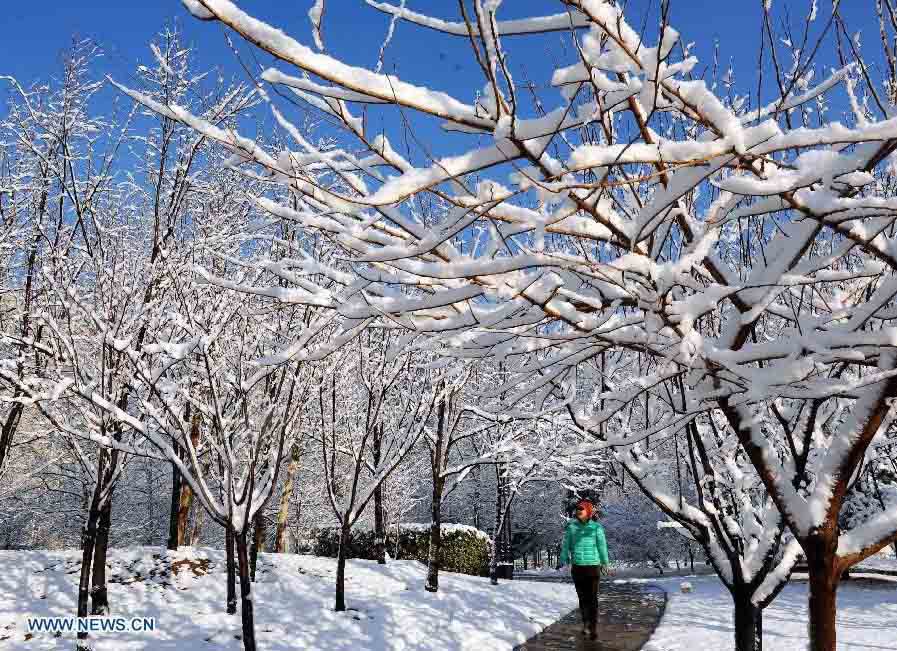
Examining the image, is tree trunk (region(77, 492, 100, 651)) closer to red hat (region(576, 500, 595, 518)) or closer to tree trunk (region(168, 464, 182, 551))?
tree trunk (region(168, 464, 182, 551))

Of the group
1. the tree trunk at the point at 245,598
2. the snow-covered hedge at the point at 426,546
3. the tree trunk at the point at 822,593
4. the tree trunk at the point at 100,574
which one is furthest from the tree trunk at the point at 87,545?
the snow-covered hedge at the point at 426,546

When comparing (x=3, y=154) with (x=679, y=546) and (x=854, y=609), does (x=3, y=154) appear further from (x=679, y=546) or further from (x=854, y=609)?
(x=679, y=546)

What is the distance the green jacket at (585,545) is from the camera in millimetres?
6703

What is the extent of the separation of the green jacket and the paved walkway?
3.03 ft

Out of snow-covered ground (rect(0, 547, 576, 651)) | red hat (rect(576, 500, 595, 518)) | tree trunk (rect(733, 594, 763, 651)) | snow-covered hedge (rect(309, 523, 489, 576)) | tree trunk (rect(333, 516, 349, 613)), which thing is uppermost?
red hat (rect(576, 500, 595, 518))

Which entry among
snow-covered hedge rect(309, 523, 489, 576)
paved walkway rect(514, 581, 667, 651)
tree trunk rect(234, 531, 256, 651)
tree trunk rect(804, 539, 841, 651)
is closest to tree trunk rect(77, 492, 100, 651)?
tree trunk rect(234, 531, 256, 651)

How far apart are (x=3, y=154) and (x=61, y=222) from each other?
190 centimetres

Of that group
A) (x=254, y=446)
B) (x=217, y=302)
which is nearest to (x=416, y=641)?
(x=254, y=446)

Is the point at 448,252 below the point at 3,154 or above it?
below

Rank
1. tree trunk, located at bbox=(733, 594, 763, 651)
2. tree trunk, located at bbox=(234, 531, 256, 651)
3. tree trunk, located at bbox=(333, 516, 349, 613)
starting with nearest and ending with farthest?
tree trunk, located at bbox=(733, 594, 763, 651)
tree trunk, located at bbox=(234, 531, 256, 651)
tree trunk, located at bbox=(333, 516, 349, 613)

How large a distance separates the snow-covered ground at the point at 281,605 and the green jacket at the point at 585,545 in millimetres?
1286

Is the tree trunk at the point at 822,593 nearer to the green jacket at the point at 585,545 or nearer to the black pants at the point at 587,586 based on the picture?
the green jacket at the point at 585,545

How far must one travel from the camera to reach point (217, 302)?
19.5 feet

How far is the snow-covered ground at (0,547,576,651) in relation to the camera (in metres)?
6.75
